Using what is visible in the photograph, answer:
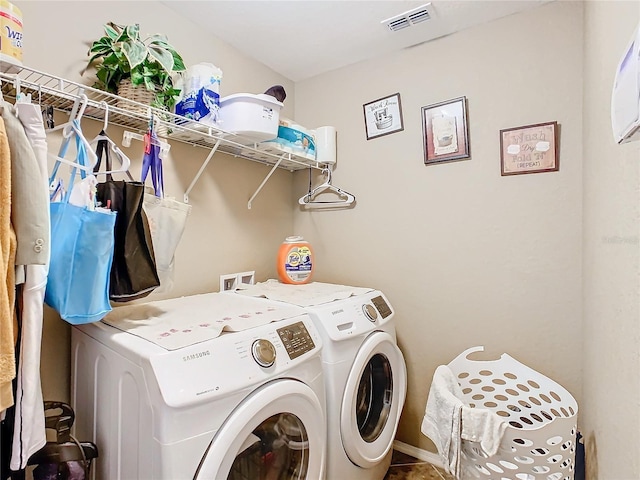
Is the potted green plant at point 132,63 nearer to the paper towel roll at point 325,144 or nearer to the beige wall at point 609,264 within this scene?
the paper towel roll at point 325,144

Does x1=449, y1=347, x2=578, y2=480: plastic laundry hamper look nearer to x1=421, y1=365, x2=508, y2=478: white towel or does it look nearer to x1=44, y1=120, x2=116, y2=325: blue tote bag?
x1=421, y1=365, x2=508, y2=478: white towel

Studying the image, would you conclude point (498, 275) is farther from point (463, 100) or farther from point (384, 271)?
point (463, 100)

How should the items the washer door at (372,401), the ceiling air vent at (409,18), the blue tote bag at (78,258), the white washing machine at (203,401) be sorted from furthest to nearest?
the ceiling air vent at (409,18) → the washer door at (372,401) → the blue tote bag at (78,258) → the white washing machine at (203,401)

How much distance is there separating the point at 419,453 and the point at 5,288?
82.1 inches

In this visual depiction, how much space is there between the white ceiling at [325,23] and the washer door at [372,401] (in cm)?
157

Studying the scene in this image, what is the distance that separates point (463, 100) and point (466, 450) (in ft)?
5.33

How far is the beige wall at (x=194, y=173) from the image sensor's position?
127 cm

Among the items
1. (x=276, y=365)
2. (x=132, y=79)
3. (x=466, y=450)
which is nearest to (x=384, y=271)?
(x=466, y=450)

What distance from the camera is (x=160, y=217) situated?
123 cm

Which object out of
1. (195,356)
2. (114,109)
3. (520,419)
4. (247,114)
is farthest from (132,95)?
(520,419)

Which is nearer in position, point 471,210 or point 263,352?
point 263,352

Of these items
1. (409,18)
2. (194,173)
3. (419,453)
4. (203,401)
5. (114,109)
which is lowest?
(419,453)

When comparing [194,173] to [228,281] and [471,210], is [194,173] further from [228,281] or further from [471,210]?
[471,210]

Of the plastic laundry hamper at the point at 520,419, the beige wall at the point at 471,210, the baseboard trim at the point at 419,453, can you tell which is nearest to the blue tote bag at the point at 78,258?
the plastic laundry hamper at the point at 520,419
